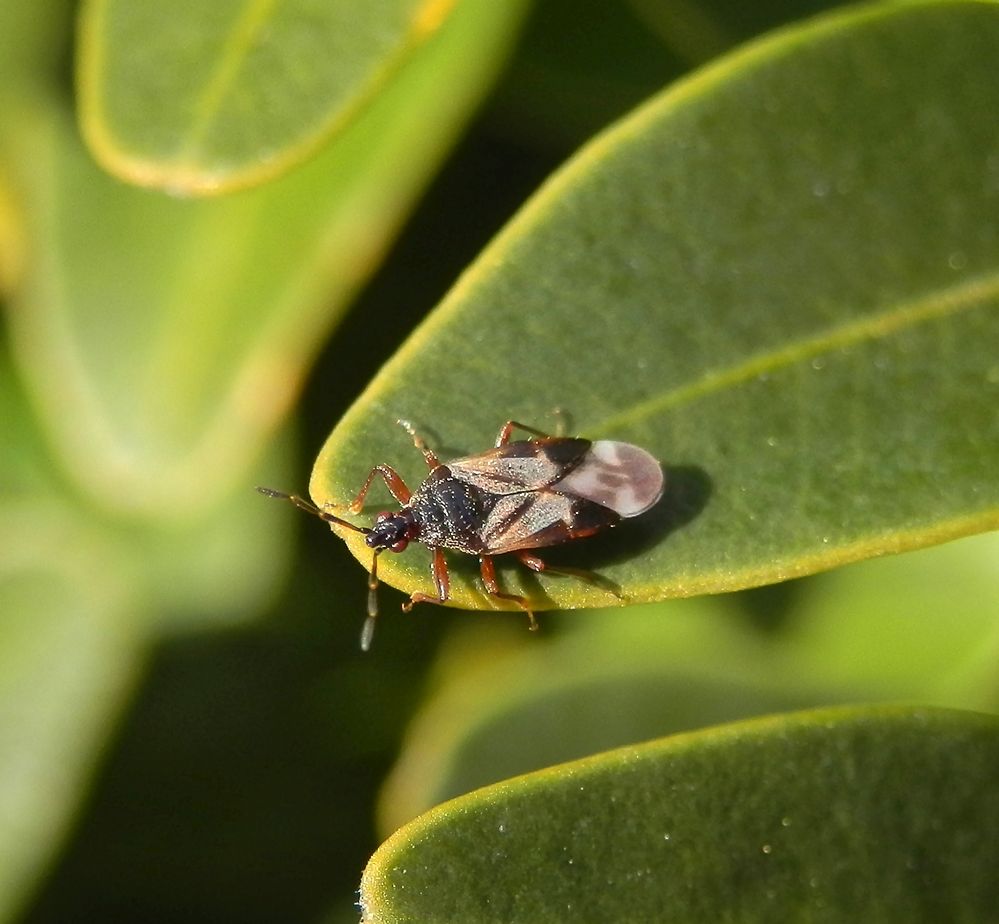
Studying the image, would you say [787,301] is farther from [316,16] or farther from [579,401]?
[316,16]

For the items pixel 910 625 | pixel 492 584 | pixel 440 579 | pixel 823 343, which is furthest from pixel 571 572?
pixel 910 625

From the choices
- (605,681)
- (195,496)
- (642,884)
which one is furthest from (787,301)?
(195,496)

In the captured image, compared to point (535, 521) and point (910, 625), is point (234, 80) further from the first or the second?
point (910, 625)

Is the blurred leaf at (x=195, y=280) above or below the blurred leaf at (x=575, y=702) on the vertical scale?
above

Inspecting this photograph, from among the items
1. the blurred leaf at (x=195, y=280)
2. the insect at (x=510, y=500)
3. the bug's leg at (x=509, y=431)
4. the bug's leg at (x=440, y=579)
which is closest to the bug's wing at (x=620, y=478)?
the insect at (x=510, y=500)

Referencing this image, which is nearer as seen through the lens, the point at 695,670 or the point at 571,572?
the point at 571,572

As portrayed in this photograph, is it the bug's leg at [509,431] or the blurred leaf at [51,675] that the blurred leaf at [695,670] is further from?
the bug's leg at [509,431]
